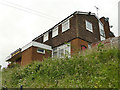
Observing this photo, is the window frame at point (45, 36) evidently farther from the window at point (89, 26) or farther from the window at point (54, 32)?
the window at point (89, 26)

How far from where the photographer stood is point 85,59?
717 cm

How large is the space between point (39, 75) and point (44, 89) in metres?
2.05

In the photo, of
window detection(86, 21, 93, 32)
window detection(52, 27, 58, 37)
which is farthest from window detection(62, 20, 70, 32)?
window detection(86, 21, 93, 32)

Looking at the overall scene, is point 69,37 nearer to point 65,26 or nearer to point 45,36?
point 65,26

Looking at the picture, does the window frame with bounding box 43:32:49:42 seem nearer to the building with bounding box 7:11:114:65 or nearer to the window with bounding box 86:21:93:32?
the building with bounding box 7:11:114:65

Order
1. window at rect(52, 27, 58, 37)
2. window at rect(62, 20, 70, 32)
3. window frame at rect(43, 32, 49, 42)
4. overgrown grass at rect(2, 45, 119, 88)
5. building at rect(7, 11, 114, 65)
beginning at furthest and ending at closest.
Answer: window frame at rect(43, 32, 49, 42) → window at rect(52, 27, 58, 37) → window at rect(62, 20, 70, 32) → building at rect(7, 11, 114, 65) → overgrown grass at rect(2, 45, 119, 88)

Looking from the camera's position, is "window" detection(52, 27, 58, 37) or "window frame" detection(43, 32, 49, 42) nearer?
"window" detection(52, 27, 58, 37)

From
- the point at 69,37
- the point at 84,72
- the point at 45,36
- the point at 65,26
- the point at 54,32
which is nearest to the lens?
the point at 84,72

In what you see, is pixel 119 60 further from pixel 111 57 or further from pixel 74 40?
pixel 74 40

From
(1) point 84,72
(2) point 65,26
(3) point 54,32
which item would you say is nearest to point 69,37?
(2) point 65,26

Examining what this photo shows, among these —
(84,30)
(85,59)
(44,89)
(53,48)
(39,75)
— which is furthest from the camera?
(53,48)

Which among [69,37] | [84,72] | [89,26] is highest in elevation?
[89,26]

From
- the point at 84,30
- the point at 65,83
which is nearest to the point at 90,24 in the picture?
the point at 84,30

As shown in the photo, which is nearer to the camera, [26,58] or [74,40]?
[74,40]
